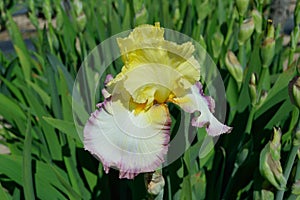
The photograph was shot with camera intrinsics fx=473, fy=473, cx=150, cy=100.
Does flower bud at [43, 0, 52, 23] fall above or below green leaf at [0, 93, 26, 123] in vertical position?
above

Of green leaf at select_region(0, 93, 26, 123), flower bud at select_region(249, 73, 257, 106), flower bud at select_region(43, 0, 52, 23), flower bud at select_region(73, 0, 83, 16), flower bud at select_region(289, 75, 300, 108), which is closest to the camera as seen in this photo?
flower bud at select_region(289, 75, 300, 108)

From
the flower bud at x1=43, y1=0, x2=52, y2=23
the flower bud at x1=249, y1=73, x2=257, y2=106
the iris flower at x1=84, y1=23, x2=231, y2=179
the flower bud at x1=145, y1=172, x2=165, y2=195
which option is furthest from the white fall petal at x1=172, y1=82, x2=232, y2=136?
the flower bud at x1=43, y1=0, x2=52, y2=23

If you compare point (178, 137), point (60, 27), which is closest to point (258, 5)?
point (178, 137)

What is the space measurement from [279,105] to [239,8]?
288mm

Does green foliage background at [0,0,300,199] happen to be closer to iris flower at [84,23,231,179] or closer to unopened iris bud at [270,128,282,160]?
unopened iris bud at [270,128,282,160]

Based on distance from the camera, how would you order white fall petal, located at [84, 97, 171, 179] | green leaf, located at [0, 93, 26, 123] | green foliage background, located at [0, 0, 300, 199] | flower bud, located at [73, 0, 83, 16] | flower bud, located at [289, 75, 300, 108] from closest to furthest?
white fall petal, located at [84, 97, 171, 179], flower bud, located at [289, 75, 300, 108], green foliage background, located at [0, 0, 300, 199], green leaf, located at [0, 93, 26, 123], flower bud, located at [73, 0, 83, 16]

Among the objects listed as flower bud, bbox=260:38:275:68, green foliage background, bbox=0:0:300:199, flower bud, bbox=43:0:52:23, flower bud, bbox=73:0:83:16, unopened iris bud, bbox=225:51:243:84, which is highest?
flower bud, bbox=73:0:83:16

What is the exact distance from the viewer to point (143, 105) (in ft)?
2.52

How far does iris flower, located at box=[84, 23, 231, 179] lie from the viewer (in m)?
0.71

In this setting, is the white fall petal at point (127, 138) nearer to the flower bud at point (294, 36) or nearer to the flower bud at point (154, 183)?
the flower bud at point (154, 183)

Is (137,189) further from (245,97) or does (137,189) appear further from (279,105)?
(279,105)

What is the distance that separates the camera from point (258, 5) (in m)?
1.30

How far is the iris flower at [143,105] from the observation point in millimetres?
706

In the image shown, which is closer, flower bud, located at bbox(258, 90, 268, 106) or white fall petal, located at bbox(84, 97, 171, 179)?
white fall petal, located at bbox(84, 97, 171, 179)
